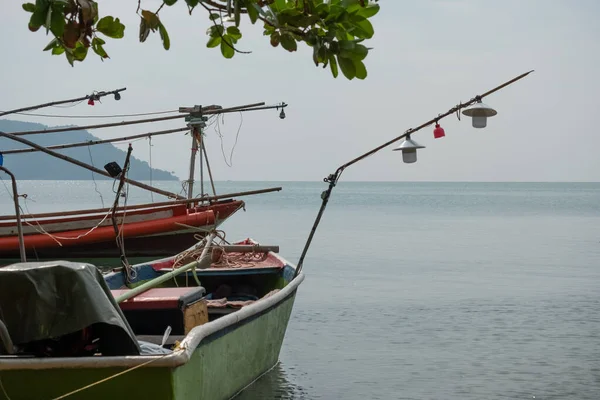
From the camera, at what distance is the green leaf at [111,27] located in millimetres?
3674

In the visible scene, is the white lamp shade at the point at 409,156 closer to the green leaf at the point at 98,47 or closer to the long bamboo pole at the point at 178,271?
the long bamboo pole at the point at 178,271

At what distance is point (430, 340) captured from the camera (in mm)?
13812

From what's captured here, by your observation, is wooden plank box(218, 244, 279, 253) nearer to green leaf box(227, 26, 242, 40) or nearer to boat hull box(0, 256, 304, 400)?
boat hull box(0, 256, 304, 400)

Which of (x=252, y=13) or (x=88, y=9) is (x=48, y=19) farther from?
(x=252, y=13)

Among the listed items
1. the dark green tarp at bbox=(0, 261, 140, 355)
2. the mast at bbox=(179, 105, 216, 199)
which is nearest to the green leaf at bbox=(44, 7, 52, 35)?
the dark green tarp at bbox=(0, 261, 140, 355)

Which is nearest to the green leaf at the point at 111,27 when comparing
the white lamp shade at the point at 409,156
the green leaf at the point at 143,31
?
the green leaf at the point at 143,31

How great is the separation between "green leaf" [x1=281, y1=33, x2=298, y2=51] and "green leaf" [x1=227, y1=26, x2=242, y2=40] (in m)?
0.22

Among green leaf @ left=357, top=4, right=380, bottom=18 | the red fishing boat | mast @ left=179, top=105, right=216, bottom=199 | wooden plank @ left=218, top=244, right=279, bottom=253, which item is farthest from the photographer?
the red fishing boat

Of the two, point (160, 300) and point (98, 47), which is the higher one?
point (98, 47)

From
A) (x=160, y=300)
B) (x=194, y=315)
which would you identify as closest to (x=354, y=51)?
(x=160, y=300)

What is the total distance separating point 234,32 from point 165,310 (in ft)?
15.7

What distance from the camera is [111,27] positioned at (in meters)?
3.71

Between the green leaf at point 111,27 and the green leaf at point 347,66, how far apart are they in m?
0.92

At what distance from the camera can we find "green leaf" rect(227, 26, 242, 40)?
12.6ft
